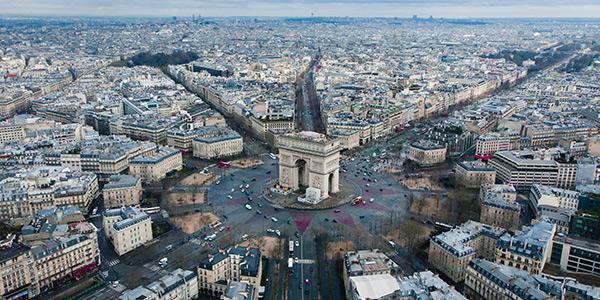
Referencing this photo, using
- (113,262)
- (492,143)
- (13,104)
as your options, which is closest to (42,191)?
(113,262)

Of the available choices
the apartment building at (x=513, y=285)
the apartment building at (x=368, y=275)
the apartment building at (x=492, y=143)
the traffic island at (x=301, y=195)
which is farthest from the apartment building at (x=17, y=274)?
the apartment building at (x=492, y=143)

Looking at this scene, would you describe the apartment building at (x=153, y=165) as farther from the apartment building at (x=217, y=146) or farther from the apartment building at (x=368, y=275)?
the apartment building at (x=368, y=275)

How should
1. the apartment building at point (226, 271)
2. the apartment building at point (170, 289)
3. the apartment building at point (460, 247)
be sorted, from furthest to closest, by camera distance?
the apartment building at point (460, 247) < the apartment building at point (226, 271) < the apartment building at point (170, 289)

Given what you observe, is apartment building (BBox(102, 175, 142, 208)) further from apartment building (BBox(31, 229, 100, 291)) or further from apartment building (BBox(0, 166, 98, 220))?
apartment building (BBox(31, 229, 100, 291))

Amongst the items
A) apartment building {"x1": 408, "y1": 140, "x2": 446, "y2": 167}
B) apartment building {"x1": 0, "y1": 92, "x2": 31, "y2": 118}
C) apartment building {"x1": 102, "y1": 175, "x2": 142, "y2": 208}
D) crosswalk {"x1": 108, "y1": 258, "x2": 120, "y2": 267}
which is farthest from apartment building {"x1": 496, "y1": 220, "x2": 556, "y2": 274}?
apartment building {"x1": 0, "y1": 92, "x2": 31, "y2": 118}

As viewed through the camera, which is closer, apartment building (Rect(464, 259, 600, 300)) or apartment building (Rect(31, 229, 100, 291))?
apartment building (Rect(464, 259, 600, 300))

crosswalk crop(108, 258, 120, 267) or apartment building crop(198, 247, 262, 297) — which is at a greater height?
apartment building crop(198, 247, 262, 297)

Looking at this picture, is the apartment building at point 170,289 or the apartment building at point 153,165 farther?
the apartment building at point 153,165
